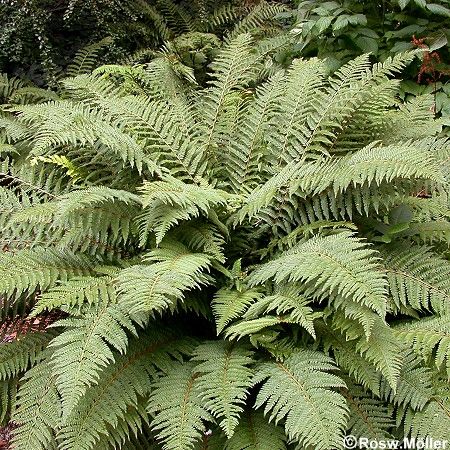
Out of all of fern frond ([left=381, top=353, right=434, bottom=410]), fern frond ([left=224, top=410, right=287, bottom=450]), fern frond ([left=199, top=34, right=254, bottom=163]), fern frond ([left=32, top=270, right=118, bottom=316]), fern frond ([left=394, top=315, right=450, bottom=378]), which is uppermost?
fern frond ([left=199, top=34, right=254, bottom=163])

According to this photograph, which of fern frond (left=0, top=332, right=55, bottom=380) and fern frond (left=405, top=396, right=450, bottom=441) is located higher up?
fern frond (left=0, top=332, right=55, bottom=380)

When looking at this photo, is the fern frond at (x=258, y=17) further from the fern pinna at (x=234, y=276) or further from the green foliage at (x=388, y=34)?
the fern pinna at (x=234, y=276)

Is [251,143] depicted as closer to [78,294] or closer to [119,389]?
[78,294]

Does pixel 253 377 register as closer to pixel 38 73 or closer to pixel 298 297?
pixel 298 297

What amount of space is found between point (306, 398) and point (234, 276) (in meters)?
0.66

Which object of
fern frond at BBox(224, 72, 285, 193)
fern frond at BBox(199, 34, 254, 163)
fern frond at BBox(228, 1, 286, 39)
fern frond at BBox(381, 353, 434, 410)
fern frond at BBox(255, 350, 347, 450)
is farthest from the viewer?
fern frond at BBox(228, 1, 286, 39)

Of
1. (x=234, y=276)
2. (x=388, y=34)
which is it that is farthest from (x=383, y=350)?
(x=388, y=34)

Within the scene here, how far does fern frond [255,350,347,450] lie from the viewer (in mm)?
1746

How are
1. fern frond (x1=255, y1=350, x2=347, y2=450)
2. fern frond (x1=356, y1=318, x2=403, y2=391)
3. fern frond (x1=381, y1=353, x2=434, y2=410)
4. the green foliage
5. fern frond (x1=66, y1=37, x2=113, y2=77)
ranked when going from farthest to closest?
fern frond (x1=66, y1=37, x2=113, y2=77), the green foliage, fern frond (x1=381, y1=353, x2=434, y2=410), fern frond (x1=356, y1=318, x2=403, y2=391), fern frond (x1=255, y1=350, x2=347, y2=450)

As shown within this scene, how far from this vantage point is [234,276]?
2344 mm

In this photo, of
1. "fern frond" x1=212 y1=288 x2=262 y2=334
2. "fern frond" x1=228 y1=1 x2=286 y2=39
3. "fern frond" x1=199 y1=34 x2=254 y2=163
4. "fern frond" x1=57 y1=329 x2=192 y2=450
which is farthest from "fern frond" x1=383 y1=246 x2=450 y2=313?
"fern frond" x1=228 y1=1 x2=286 y2=39

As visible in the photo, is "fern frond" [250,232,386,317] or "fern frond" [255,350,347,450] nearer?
"fern frond" [255,350,347,450]

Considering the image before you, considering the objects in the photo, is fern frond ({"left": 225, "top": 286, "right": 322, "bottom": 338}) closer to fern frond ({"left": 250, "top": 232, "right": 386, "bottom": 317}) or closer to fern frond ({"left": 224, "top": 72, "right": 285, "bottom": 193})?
fern frond ({"left": 250, "top": 232, "right": 386, "bottom": 317})

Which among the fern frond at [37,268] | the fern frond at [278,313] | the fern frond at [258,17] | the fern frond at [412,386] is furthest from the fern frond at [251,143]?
the fern frond at [258,17]
